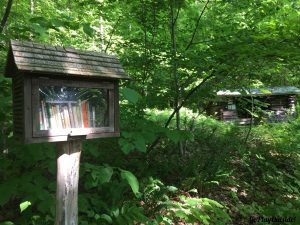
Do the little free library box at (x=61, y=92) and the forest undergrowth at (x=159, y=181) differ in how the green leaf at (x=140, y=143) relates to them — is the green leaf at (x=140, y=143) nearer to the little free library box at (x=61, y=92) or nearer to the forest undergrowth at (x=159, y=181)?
the forest undergrowth at (x=159, y=181)

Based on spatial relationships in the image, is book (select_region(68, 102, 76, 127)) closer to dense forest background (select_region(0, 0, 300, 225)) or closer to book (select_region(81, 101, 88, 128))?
book (select_region(81, 101, 88, 128))

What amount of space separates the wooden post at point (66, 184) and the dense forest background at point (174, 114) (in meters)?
0.46

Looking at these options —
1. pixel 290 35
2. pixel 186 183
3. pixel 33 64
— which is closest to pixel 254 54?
pixel 290 35

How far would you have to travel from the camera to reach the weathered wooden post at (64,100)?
2342 millimetres

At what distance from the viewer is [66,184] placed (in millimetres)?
2654

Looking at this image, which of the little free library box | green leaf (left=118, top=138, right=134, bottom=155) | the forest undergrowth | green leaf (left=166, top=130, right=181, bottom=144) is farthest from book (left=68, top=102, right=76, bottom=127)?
green leaf (left=166, top=130, right=181, bottom=144)

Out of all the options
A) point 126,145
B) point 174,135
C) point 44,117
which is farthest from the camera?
point 174,135

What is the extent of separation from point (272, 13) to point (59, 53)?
4216mm

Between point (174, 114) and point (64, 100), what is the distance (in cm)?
→ 343

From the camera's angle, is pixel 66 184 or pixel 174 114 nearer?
pixel 66 184

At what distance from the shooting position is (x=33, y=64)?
229cm

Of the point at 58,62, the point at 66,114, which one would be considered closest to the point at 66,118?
the point at 66,114

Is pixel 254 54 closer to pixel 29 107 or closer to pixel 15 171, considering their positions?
pixel 29 107

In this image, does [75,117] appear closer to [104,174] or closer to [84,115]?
[84,115]
